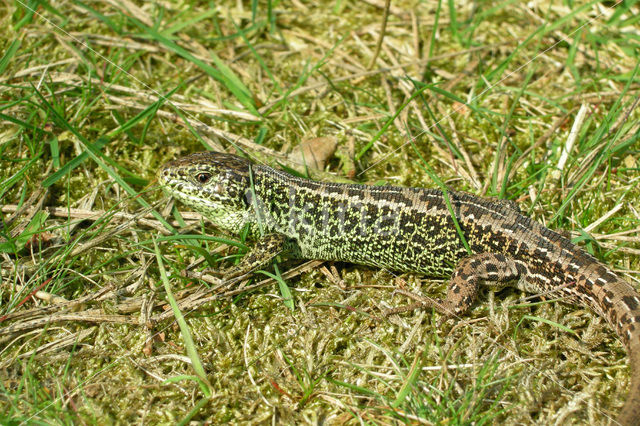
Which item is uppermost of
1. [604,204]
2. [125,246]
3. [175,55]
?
[175,55]

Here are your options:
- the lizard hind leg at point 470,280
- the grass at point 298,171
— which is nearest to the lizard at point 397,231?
the lizard hind leg at point 470,280

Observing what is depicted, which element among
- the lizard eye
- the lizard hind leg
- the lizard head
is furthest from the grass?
the lizard eye

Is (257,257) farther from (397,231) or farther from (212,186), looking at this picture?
(397,231)

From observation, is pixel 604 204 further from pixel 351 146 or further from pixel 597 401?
pixel 351 146

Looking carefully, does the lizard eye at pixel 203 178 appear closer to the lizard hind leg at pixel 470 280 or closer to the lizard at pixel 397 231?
the lizard at pixel 397 231

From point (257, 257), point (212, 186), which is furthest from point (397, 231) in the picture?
point (212, 186)

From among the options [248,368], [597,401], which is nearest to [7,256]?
[248,368]
